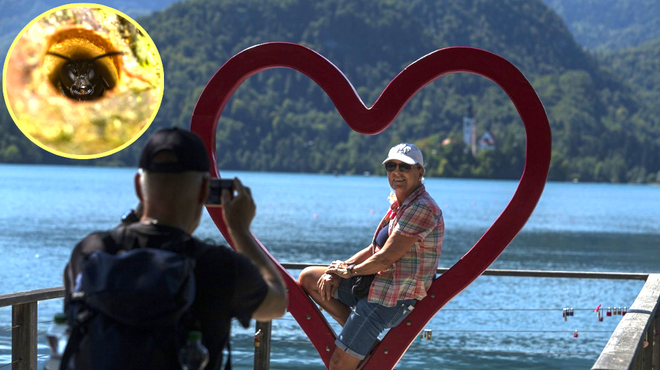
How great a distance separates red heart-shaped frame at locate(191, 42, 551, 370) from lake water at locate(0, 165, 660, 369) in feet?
3.84

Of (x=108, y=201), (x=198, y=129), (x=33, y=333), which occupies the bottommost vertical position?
(x=108, y=201)

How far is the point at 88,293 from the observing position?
6.74ft

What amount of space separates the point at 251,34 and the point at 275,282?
170 meters

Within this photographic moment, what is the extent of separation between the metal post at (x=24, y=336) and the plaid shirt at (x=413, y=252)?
150cm

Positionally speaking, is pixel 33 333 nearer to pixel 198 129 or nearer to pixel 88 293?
pixel 198 129

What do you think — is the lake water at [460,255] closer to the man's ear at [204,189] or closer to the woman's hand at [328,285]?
the woman's hand at [328,285]

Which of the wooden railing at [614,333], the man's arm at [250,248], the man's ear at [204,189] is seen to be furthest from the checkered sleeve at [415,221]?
the man's ear at [204,189]

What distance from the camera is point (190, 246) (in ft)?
7.01

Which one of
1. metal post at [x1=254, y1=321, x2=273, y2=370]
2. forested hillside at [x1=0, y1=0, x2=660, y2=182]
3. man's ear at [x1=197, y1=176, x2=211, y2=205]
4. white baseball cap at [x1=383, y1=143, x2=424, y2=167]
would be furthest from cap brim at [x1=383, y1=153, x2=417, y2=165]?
forested hillside at [x1=0, y1=0, x2=660, y2=182]

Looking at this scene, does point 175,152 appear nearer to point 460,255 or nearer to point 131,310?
point 131,310

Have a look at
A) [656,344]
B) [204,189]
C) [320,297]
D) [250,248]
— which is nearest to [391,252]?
[320,297]

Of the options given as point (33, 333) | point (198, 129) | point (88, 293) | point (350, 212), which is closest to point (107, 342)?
point (88, 293)

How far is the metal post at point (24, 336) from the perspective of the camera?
417 cm

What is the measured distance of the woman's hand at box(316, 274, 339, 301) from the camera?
438 cm
